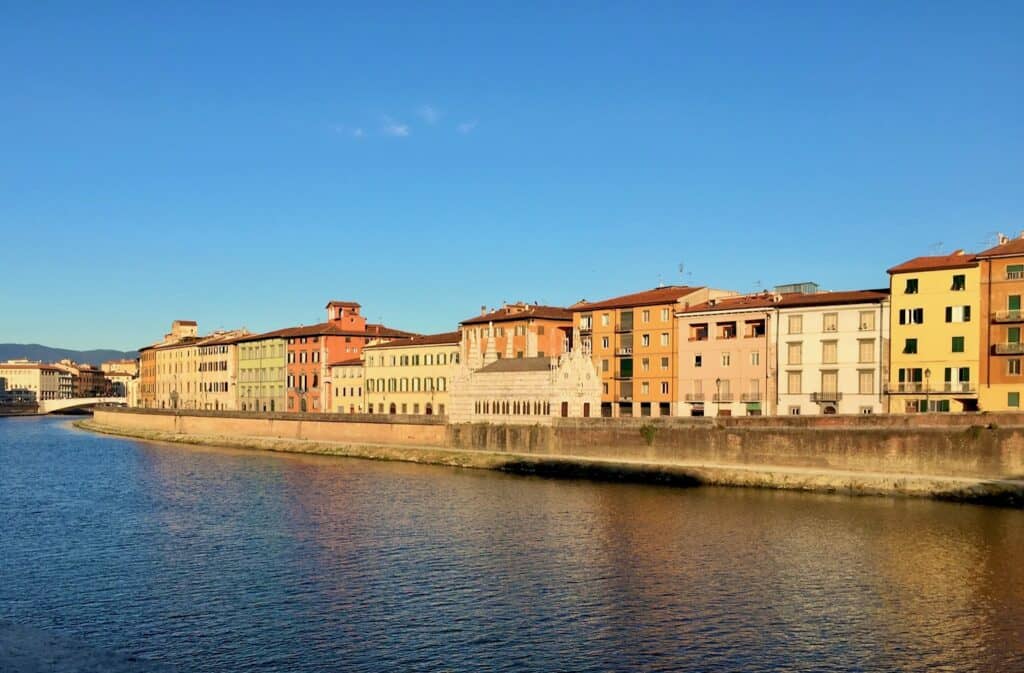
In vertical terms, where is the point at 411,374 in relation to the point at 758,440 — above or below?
above

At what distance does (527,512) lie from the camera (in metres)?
54.8

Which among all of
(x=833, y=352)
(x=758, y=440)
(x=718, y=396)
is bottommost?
(x=758, y=440)

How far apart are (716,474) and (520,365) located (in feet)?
89.8

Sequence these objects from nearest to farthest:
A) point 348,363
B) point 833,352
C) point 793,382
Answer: point 833,352 → point 793,382 → point 348,363

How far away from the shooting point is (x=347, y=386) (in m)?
123

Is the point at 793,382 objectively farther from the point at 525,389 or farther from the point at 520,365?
the point at 520,365

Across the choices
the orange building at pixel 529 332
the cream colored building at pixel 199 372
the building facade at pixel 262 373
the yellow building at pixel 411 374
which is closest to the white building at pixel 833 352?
the orange building at pixel 529 332

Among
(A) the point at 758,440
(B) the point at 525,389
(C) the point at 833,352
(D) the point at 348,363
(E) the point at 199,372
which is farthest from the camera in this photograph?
(E) the point at 199,372

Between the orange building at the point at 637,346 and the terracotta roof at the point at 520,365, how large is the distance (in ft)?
18.5

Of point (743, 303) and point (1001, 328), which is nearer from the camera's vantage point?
point (1001, 328)

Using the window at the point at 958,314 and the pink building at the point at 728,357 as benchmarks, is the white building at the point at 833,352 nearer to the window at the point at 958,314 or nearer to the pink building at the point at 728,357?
the pink building at the point at 728,357

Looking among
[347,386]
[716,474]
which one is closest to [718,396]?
[716,474]

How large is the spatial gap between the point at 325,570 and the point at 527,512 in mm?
17388

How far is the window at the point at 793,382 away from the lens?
77250 mm
